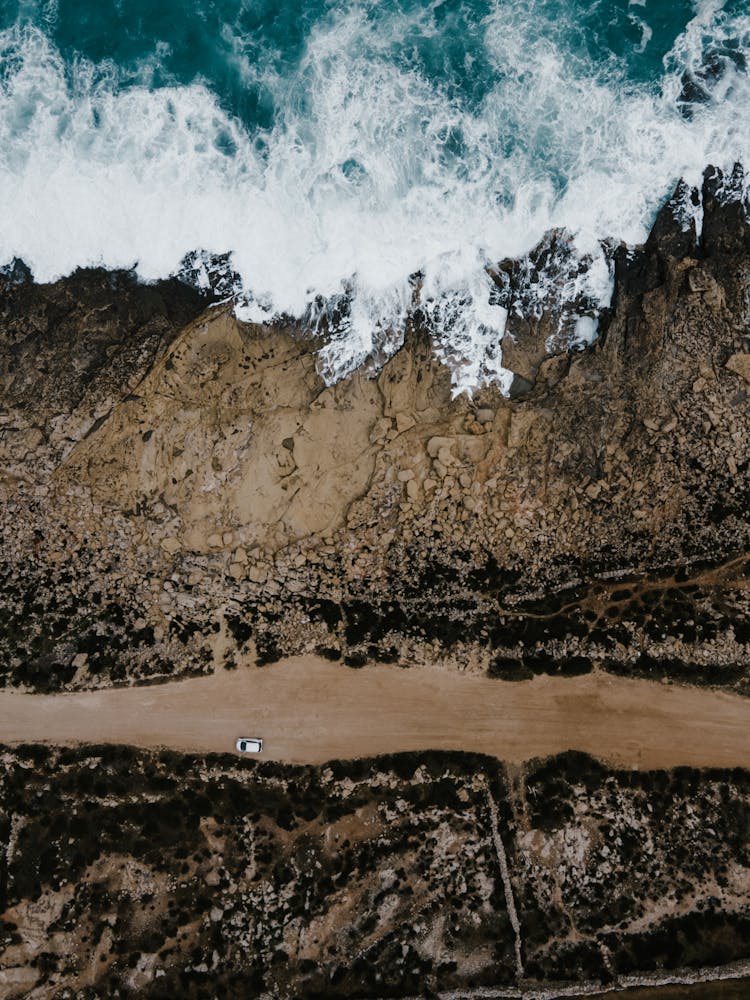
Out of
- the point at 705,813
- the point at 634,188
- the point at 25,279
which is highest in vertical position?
the point at 634,188

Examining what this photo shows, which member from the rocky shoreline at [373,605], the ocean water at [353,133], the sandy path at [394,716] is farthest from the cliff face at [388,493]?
the ocean water at [353,133]

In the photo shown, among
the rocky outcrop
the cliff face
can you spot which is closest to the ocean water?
the cliff face

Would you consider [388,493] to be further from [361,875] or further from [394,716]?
[361,875]

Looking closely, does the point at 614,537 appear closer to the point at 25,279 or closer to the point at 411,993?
the point at 411,993

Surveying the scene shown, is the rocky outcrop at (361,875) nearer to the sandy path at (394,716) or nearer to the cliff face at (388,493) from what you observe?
the sandy path at (394,716)

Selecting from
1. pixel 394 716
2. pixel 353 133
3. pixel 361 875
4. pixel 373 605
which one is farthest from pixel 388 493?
pixel 353 133

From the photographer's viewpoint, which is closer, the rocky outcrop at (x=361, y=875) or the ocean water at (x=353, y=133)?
the rocky outcrop at (x=361, y=875)

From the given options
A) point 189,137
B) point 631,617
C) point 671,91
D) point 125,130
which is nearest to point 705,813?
point 631,617
